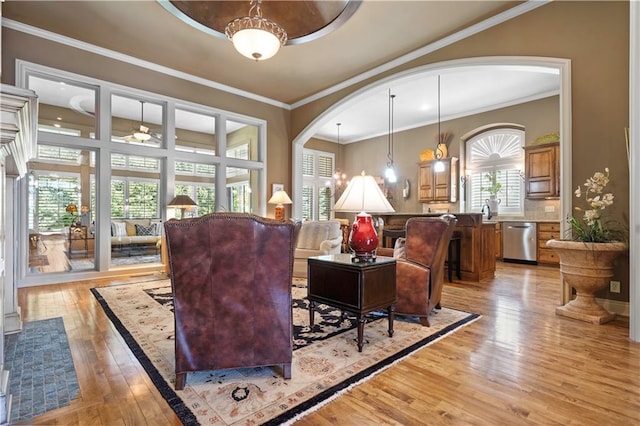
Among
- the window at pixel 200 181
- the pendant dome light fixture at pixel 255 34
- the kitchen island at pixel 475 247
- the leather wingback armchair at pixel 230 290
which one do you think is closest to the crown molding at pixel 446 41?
the pendant dome light fixture at pixel 255 34

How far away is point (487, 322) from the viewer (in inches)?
120

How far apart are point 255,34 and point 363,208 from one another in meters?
2.26

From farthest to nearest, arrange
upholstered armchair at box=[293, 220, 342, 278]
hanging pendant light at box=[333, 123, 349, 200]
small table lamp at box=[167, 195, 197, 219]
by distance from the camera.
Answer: hanging pendant light at box=[333, 123, 349, 200], small table lamp at box=[167, 195, 197, 219], upholstered armchair at box=[293, 220, 342, 278]

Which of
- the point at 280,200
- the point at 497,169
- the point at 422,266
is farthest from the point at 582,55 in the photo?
the point at 280,200

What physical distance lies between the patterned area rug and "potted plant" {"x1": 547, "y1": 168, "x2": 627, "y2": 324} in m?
1.02

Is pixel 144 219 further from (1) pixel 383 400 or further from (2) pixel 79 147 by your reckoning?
(1) pixel 383 400

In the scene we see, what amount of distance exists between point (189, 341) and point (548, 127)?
7.61 metres

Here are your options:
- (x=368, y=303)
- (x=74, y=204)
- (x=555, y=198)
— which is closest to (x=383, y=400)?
(x=368, y=303)

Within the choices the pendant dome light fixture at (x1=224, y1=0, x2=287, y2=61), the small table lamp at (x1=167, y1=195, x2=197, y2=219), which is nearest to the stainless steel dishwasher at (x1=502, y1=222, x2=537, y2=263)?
the pendant dome light fixture at (x1=224, y1=0, x2=287, y2=61)

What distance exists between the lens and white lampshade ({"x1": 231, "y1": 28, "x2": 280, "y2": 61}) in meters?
3.40

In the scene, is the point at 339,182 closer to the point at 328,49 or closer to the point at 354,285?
the point at 328,49

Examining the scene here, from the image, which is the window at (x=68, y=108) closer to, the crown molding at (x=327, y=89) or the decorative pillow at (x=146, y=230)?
the crown molding at (x=327, y=89)

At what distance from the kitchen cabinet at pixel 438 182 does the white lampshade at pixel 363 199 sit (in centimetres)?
584

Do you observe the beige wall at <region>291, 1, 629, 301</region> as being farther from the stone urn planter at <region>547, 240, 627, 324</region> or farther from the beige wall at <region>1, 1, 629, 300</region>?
the stone urn planter at <region>547, 240, 627, 324</region>
